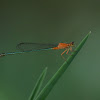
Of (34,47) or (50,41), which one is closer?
(34,47)

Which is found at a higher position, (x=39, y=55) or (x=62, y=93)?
(x=39, y=55)

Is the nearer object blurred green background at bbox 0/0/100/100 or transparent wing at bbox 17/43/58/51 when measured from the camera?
transparent wing at bbox 17/43/58/51

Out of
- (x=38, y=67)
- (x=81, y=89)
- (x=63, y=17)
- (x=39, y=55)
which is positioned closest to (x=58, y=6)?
(x=63, y=17)

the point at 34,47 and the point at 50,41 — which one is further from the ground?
the point at 34,47

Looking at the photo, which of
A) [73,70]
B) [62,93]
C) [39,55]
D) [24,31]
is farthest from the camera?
[24,31]

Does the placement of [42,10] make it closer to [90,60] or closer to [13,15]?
[13,15]

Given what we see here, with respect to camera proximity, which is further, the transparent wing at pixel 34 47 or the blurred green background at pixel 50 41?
the blurred green background at pixel 50 41

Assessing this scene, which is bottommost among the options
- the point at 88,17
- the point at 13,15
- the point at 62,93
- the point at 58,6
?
the point at 62,93

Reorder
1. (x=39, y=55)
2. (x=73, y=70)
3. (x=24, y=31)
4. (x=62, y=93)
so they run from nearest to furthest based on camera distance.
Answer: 1. (x=62, y=93)
2. (x=73, y=70)
3. (x=39, y=55)
4. (x=24, y=31)
